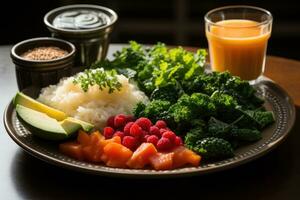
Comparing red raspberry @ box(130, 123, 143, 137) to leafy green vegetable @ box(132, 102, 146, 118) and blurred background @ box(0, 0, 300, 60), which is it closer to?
leafy green vegetable @ box(132, 102, 146, 118)

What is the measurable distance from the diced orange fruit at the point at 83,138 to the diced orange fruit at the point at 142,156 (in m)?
0.16

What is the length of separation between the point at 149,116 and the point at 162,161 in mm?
255

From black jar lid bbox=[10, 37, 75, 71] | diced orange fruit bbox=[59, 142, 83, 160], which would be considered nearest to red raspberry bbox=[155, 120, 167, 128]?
diced orange fruit bbox=[59, 142, 83, 160]

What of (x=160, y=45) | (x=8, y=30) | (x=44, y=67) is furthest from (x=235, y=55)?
(x=8, y=30)

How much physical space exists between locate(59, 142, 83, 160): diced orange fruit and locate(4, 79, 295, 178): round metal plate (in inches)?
0.6

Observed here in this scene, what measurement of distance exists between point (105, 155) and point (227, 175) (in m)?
0.34

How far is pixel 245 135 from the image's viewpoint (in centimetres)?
205

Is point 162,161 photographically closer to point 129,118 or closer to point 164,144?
point 164,144

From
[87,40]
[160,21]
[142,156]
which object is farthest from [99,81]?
[160,21]

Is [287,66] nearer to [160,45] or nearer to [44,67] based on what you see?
[160,45]

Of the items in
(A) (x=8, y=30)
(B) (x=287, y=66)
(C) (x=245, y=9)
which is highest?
(C) (x=245, y=9)

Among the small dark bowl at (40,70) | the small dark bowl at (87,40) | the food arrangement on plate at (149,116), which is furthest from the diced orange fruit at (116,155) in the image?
the small dark bowl at (87,40)

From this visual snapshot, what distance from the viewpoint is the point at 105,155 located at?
6.42ft

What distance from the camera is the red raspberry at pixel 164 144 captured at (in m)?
1.96
